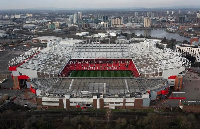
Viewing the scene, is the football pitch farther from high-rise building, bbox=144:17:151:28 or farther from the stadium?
high-rise building, bbox=144:17:151:28

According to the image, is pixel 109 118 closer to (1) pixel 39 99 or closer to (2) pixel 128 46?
(1) pixel 39 99

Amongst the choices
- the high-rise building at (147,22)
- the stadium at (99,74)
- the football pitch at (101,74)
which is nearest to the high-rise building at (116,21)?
the high-rise building at (147,22)

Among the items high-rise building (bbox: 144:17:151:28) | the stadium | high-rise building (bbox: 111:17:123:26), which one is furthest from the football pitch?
high-rise building (bbox: 111:17:123:26)

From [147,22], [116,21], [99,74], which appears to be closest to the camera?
[99,74]

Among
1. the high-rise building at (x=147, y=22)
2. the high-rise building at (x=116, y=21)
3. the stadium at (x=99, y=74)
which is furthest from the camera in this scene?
the high-rise building at (x=116, y=21)

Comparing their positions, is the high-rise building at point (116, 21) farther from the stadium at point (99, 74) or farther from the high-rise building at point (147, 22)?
the stadium at point (99, 74)

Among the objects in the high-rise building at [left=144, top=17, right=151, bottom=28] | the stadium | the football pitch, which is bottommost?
the football pitch

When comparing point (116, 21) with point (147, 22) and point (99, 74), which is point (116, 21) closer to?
point (147, 22)

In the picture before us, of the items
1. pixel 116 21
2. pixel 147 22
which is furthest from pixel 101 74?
pixel 116 21

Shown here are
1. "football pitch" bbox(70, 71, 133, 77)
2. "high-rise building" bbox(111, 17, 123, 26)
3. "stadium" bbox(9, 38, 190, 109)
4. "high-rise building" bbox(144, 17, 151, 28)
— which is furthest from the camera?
"high-rise building" bbox(111, 17, 123, 26)
